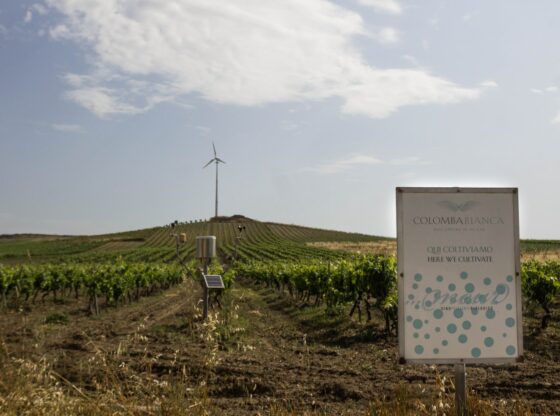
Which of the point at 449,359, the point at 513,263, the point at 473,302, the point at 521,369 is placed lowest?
the point at 521,369

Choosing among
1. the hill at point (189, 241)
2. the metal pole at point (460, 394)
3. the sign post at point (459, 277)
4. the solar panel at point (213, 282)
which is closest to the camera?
the metal pole at point (460, 394)

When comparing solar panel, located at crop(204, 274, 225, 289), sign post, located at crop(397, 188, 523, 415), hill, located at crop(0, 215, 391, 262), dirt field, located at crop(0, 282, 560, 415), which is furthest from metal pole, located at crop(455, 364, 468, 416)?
hill, located at crop(0, 215, 391, 262)

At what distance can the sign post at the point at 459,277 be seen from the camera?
4.96m

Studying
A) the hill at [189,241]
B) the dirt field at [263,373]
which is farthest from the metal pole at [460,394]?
the hill at [189,241]

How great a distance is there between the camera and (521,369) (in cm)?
905

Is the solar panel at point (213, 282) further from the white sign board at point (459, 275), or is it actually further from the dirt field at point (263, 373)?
the white sign board at point (459, 275)

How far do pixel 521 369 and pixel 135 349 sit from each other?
613 centimetres

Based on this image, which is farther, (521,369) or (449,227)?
(521,369)

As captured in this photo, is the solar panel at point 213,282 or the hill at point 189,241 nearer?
the solar panel at point 213,282

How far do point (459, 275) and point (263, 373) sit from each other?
13.2 feet

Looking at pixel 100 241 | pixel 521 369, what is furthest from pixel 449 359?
pixel 100 241

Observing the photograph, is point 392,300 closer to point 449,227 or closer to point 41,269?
point 449,227

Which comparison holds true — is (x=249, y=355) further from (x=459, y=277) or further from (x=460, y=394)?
(x=459, y=277)

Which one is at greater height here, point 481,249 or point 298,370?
point 481,249
